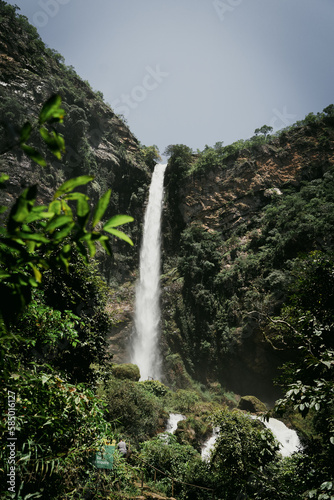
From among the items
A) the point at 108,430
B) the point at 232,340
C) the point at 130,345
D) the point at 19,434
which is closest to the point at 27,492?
the point at 19,434

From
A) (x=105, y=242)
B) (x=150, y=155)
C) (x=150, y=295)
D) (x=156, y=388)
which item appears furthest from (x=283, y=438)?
(x=150, y=155)

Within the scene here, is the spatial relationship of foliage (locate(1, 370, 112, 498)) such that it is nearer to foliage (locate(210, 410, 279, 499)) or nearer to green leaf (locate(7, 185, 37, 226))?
green leaf (locate(7, 185, 37, 226))

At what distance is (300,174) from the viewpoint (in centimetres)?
2328

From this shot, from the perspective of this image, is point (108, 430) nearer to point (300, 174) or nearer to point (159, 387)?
point (159, 387)

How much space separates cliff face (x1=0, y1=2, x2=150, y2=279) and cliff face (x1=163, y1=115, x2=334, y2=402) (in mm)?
4536

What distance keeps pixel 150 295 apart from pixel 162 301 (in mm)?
1389

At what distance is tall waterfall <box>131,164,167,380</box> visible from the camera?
21203 millimetres

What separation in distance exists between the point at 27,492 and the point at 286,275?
16.3 metres

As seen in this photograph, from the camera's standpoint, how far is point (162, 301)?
77.6 feet

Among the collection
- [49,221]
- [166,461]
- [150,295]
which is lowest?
[166,461]

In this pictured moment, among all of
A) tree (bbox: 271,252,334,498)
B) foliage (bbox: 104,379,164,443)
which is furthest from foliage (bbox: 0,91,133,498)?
foliage (bbox: 104,379,164,443)

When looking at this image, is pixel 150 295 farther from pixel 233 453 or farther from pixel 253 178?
pixel 233 453

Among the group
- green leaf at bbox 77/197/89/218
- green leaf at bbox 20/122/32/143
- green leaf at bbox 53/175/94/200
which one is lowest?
green leaf at bbox 77/197/89/218

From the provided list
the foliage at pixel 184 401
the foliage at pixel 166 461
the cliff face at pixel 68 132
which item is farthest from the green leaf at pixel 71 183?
the cliff face at pixel 68 132
